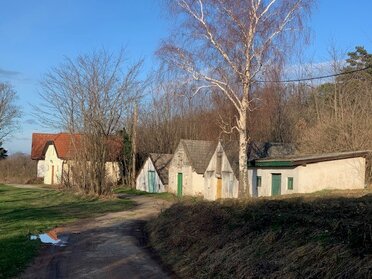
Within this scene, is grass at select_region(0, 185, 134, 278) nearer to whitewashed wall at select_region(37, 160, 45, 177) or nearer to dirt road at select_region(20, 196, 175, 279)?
dirt road at select_region(20, 196, 175, 279)

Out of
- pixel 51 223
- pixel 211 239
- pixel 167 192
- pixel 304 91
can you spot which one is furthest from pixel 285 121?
pixel 211 239

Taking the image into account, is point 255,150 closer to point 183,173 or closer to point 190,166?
point 190,166

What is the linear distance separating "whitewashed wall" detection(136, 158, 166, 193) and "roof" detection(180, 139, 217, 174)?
19.4ft

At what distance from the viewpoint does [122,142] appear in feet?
168

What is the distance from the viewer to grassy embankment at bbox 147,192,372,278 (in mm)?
6926

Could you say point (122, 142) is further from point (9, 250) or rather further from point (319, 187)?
point (9, 250)

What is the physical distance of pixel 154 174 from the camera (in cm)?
4762

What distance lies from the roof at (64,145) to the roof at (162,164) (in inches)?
152

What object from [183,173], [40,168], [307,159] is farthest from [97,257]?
[40,168]

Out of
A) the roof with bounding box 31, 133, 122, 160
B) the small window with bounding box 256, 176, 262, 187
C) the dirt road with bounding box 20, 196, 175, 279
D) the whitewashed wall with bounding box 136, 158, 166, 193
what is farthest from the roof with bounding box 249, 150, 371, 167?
the whitewashed wall with bounding box 136, 158, 166, 193

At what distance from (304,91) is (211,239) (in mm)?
45101

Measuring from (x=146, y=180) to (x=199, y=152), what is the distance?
8.52m

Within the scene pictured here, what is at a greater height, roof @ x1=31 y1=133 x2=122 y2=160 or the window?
roof @ x1=31 y1=133 x2=122 y2=160

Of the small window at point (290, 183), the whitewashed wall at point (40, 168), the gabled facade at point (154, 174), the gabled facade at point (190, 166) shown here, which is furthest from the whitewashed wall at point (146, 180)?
the whitewashed wall at point (40, 168)
